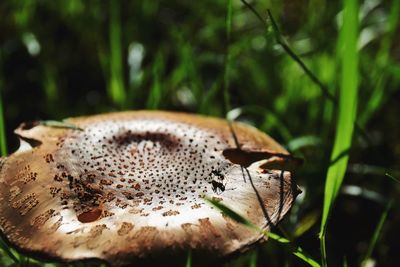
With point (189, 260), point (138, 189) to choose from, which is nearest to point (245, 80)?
point (138, 189)

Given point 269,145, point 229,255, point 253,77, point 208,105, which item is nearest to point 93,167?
point 229,255

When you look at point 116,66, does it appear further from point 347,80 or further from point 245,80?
point 347,80

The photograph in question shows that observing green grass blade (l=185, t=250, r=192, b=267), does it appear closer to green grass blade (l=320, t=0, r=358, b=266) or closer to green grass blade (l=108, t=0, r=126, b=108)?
green grass blade (l=320, t=0, r=358, b=266)

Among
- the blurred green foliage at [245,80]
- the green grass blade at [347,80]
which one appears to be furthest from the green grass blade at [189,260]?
the blurred green foliage at [245,80]

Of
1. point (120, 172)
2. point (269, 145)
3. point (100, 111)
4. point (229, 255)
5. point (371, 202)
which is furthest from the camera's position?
point (100, 111)

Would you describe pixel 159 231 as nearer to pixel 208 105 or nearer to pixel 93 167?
pixel 93 167

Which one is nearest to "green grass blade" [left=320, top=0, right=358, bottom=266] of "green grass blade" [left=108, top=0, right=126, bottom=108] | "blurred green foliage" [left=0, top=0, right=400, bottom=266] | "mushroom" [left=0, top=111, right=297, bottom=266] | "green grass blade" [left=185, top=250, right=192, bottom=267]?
"mushroom" [left=0, top=111, right=297, bottom=266]
